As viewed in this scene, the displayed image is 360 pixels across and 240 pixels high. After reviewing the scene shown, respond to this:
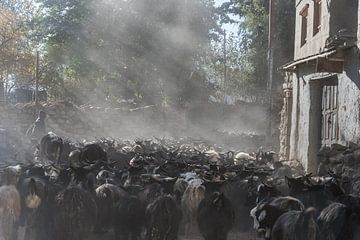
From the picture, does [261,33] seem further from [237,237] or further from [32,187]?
[32,187]

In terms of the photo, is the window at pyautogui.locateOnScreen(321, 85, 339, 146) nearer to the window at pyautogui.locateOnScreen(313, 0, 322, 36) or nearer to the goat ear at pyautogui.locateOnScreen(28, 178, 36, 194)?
the window at pyautogui.locateOnScreen(313, 0, 322, 36)

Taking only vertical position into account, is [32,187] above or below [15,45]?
below

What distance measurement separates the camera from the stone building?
471 inches

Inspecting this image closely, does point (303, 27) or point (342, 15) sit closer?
point (342, 15)

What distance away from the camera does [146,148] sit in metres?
17.1

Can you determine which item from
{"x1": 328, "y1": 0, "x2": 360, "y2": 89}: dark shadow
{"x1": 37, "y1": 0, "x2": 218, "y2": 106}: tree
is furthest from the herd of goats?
{"x1": 37, "y1": 0, "x2": 218, "y2": 106}: tree

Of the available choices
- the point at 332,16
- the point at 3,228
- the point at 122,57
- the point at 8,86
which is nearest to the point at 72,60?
the point at 122,57

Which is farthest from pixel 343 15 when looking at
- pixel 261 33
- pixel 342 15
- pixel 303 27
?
pixel 261 33

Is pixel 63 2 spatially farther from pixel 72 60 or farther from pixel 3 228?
pixel 3 228

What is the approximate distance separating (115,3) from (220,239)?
92.8 feet

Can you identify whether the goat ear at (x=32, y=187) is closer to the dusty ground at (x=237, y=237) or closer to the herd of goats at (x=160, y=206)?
the herd of goats at (x=160, y=206)

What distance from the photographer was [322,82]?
15.1 meters

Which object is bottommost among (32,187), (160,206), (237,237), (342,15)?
A: (237,237)

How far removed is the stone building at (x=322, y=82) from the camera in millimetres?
11973
